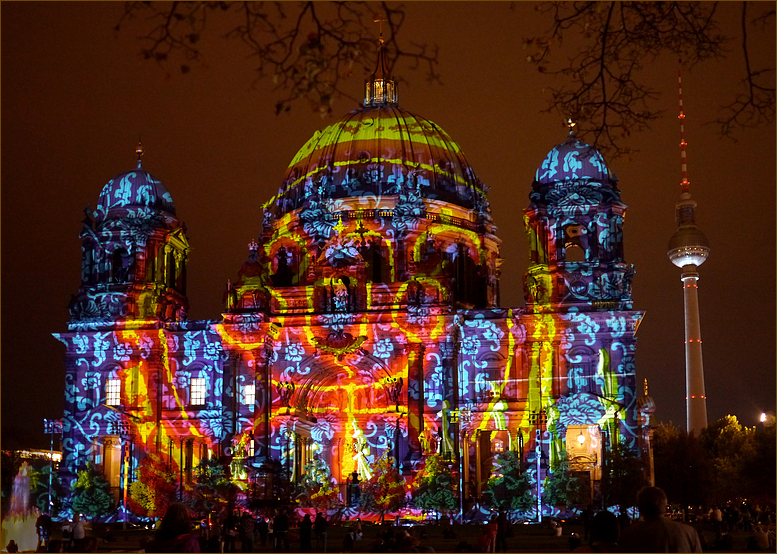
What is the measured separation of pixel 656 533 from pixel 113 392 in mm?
68798

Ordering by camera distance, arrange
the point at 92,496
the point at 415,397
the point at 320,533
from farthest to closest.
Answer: the point at 415,397, the point at 92,496, the point at 320,533

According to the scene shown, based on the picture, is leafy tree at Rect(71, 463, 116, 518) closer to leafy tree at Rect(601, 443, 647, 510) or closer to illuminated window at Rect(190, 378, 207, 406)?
illuminated window at Rect(190, 378, 207, 406)

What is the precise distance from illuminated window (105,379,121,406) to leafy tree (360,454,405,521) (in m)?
17.3

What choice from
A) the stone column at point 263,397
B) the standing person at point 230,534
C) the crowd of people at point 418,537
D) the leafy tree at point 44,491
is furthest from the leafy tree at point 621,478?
the leafy tree at point 44,491

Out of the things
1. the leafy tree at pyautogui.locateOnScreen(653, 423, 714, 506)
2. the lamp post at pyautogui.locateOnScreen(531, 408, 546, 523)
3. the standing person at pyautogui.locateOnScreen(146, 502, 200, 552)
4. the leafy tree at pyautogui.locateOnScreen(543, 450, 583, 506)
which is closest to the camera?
the standing person at pyautogui.locateOnScreen(146, 502, 200, 552)

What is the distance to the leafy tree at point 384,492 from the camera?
7000cm

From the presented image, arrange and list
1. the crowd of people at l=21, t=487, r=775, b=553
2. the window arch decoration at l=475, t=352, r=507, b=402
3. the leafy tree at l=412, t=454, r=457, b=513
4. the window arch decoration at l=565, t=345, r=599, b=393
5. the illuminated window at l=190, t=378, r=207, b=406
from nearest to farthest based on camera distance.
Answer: the crowd of people at l=21, t=487, r=775, b=553, the leafy tree at l=412, t=454, r=457, b=513, the window arch decoration at l=565, t=345, r=599, b=393, the window arch decoration at l=475, t=352, r=507, b=402, the illuminated window at l=190, t=378, r=207, b=406

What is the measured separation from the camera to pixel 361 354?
7656 cm

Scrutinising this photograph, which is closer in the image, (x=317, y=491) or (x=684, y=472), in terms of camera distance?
(x=317, y=491)

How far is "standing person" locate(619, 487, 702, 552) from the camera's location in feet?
43.9

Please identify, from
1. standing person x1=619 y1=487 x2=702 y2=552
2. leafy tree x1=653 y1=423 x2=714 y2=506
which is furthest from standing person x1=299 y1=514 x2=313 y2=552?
leafy tree x1=653 y1=423 x2=714 y2=506

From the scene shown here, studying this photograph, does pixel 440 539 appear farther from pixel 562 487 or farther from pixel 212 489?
pixel 212 489

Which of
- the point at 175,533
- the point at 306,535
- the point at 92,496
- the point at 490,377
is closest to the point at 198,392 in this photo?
the point at 92,496

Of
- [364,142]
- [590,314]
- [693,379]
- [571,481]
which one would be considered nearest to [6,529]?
[571,481]
